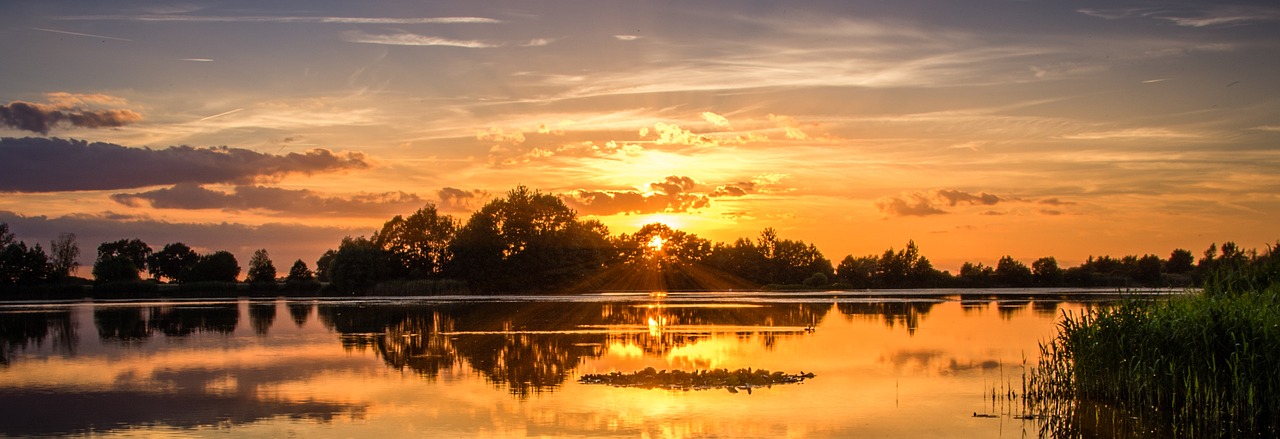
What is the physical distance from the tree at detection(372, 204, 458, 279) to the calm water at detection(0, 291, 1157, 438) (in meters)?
61.8

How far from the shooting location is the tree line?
105375 mm

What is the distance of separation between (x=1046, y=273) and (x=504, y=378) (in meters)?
120

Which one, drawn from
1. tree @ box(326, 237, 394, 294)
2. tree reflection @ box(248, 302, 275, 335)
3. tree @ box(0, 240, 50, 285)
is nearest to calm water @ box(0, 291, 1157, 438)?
tree reflection @ box(248, 302, 275, 335)

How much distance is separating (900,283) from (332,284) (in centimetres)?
6924

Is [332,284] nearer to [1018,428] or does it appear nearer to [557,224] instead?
[557,224]

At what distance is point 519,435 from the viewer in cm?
1727

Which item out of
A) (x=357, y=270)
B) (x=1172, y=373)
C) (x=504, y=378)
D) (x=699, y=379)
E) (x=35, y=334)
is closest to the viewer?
(x=1172, y=373)

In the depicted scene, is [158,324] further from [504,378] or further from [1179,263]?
[1179,263]

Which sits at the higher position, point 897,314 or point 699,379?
point 897,314

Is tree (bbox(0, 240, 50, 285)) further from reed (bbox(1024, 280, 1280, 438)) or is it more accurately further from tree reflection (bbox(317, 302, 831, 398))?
reed (bbox(1024, 280, 1280, 438))

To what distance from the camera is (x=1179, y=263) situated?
129 metres

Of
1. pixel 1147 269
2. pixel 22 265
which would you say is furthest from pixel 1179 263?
pixel 22 265

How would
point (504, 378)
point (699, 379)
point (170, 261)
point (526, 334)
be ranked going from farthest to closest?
point (170, 261) → point (526, 334) → point (504, 378) → point (699, 379)

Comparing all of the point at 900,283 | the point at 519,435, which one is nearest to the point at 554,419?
the point at 519,435
